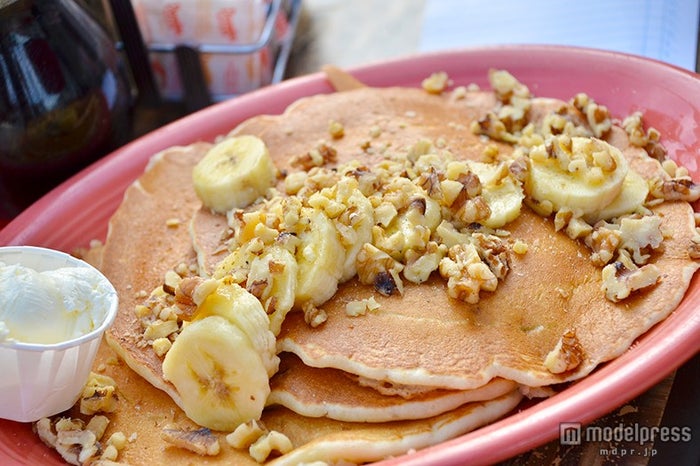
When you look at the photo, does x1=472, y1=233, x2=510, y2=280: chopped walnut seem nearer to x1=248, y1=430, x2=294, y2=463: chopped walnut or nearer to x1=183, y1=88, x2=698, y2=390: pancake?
x1=183, y1=88, x2=698, y2=390: pancake

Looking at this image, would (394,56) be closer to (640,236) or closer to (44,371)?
(640,236)

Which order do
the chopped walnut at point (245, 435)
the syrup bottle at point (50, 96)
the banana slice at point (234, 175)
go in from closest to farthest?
the chopped walnut at point (245, 435), the banana slice at point (234, 175), the syrup bottle at point (50, 96)

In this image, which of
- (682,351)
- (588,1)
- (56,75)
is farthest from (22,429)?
(588,1)

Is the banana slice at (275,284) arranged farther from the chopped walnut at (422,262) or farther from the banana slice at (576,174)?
the banana slice at (576,174)

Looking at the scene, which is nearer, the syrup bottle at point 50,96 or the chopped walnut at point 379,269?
the chopped walnut at point 379,269

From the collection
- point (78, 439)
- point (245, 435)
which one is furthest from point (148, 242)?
point (245, 435)

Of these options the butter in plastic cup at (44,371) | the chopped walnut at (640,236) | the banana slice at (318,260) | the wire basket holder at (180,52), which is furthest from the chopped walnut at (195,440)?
the wire basket holder at (180,52)
